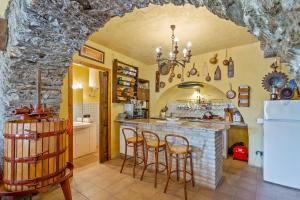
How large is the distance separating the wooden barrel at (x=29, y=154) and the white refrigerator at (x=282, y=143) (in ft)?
10.5

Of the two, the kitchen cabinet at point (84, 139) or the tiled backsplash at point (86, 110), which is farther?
the tiled backsplash at point (86, 110)

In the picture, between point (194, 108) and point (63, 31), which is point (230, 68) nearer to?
point (194, 108)

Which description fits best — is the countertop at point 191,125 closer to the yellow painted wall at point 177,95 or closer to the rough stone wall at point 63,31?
the rough stone wall at point 63,31

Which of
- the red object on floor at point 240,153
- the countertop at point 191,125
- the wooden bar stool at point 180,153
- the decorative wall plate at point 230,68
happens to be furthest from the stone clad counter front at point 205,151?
the decorative wall plate at point 230,68

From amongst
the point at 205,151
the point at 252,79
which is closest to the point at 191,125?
the point at 205,151

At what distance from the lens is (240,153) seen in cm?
384

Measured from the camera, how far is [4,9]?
183cm

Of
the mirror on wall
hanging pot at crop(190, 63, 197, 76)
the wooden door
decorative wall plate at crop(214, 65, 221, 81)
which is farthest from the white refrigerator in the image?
the mirror on wall

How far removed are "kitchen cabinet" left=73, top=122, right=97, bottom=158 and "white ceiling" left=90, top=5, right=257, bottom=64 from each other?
2.07 m

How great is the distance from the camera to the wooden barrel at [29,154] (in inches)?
54.0

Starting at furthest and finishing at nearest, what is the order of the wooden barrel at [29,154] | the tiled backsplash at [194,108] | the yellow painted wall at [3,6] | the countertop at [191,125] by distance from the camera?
the tiled backsplash at [194,108]
the countertop at [191,125]
the yellow painted wall at [3,6]
the wooden barrel at [29,154]

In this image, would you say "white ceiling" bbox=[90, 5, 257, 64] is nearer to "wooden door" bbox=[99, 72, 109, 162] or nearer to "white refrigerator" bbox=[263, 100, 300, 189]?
"wooden door" bbox=[99, 72, 109, 162]

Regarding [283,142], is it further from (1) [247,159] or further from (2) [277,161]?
(1) [247,159]

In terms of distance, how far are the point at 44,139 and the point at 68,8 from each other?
3.62 ft
